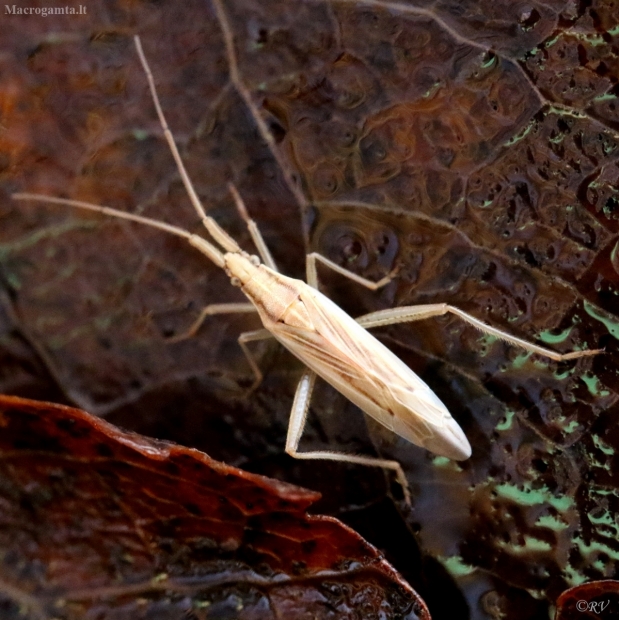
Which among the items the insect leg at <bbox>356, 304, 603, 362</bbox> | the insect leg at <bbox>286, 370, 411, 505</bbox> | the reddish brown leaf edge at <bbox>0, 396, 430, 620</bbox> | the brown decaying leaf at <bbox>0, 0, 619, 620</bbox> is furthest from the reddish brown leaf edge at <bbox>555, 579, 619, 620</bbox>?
the insect leg at <bbox>356, 304, 603, 362</bbox>

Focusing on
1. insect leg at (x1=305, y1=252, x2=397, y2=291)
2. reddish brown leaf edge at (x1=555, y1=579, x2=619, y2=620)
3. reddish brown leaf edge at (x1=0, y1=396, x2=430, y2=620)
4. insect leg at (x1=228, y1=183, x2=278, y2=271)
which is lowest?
reddish brown leaf edge at (x1=555, y1=579, x2=619, y2=620)

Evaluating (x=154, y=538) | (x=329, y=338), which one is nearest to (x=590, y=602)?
(x=329, y=338)

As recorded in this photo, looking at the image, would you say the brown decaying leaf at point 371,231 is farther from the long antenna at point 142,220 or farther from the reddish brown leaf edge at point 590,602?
the reddish brown leaf edge at point 590,602

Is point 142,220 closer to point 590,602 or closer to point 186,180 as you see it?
point 186,180

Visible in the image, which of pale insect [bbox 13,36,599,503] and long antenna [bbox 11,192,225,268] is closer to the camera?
pale insect [bbox 13,36,599,503]

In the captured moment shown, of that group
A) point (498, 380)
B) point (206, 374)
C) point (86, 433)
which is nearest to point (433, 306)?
point (498, 380)

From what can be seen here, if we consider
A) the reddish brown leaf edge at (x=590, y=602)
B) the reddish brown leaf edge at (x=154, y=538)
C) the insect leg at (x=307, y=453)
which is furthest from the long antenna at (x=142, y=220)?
the reddish brown leaf edge at (x=590, y=602)

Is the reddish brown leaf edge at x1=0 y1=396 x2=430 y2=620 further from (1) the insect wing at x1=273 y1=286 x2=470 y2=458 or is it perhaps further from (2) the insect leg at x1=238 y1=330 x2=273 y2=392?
(2) the insect leg at x1=238 y1=330 x2=273 y2=392

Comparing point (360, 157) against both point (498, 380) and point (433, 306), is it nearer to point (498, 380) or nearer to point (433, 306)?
point (433, 306)
